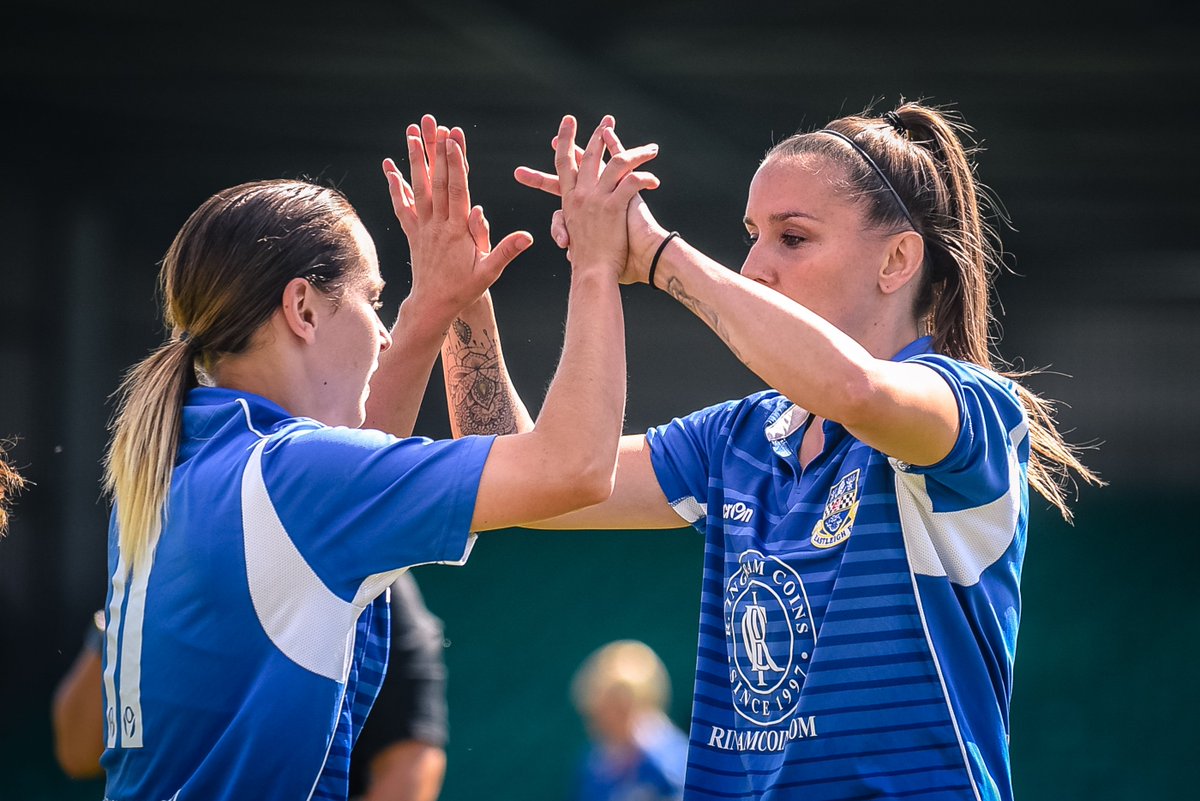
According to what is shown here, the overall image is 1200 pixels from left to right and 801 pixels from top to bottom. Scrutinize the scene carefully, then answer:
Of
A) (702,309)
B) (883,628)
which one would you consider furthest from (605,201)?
(883,628)

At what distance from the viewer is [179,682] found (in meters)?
1.44

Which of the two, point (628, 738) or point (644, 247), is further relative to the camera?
point (628, 738)

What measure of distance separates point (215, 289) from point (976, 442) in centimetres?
94

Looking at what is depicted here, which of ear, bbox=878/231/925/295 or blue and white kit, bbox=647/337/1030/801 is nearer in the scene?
blue and white kit, bbox=647/337/1030/801

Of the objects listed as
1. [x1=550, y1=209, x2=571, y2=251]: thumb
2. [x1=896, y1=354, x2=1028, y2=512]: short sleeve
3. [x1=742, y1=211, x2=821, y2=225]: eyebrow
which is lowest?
[x1=896, y1=354, x2=1028, y2=512]: short sleeve

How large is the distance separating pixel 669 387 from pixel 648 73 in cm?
122

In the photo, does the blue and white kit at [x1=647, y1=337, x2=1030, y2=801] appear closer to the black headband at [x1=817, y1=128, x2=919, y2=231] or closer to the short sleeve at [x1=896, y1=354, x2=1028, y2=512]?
the short sleeve at [x1=896, y1=354, x2=1028, y2=512]

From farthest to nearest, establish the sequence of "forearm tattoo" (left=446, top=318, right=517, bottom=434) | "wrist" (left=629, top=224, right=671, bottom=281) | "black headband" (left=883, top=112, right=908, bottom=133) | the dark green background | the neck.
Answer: the dark green background
"forearm tattoo" (left=446, top=318, right=517, bottom=434)
"black headband" (left=883, top=112, right=908, bottom=133)
the neck
"wrist" (left=629, top=224, right=671, bottom=281)

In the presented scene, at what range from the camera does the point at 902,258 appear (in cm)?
182

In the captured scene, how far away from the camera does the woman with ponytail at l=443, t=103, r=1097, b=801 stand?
60.4 inches

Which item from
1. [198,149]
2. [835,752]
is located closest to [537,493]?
[835,752]

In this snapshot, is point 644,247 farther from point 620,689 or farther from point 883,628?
point 620,689

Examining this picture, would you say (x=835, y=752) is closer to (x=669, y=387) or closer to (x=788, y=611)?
(x=788, y=611)

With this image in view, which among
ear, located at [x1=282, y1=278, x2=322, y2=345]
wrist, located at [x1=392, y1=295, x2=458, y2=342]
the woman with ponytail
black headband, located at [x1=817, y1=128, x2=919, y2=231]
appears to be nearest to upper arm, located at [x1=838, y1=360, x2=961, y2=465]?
the woman with ponytail
